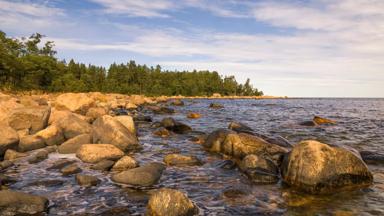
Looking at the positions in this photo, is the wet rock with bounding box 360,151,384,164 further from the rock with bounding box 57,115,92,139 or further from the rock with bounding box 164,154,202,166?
the rock with bounding box 57,115,92,139

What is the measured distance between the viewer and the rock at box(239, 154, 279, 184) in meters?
9.59

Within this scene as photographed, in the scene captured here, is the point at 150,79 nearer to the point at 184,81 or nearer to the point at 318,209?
the point at 184,81

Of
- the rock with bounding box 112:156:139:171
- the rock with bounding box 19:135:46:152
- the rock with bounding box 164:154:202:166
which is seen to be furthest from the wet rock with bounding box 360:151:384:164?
the rock with bounding box 19:135:46:152

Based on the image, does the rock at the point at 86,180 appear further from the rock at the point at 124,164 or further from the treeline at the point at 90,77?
the treeline at the point at 90,77

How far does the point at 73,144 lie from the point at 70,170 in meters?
3.26

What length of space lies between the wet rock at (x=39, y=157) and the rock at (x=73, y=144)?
2.15ft

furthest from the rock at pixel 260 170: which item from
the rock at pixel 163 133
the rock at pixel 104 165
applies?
the rock at pixel 163 133

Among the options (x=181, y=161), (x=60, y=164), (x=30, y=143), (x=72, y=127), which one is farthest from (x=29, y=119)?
(x=181, y=161)

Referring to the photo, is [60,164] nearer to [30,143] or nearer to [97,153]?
[97,153]

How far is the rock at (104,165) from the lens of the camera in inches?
420

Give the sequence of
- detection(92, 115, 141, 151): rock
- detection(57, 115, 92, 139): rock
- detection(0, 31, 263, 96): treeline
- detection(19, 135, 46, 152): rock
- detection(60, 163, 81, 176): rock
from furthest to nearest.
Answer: detection(0, 31, 263, 96): treeline < detection(57, 115, 92, 139): rock < detection(92, 115, 141, 151): rock < detection(19, 135, 46, 152): rock < detection(60, 163, 81, 176): rock

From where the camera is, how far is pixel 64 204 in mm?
7602

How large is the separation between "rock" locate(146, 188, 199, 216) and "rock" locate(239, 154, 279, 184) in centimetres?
A: 328

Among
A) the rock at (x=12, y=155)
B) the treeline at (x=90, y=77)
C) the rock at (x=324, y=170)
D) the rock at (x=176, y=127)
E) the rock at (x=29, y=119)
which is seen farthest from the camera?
the treeline at (x=90, y=77)
